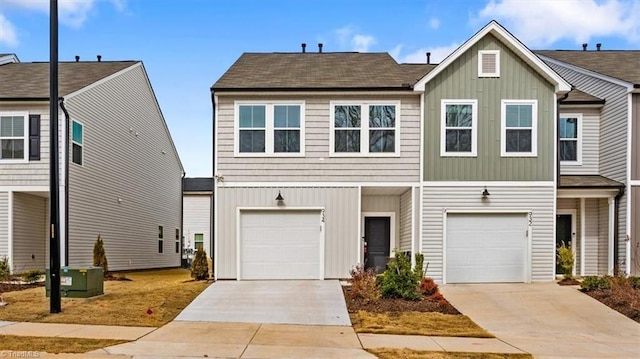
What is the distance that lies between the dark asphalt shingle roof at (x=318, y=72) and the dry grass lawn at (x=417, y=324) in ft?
22.5

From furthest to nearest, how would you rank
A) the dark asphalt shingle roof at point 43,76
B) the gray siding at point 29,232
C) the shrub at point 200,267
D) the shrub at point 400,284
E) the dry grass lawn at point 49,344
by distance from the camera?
the dark asphalt shingle roof at point 43,76 < the gray siding at point 29,232 < the shrub at point 200,267 < the shrub at point 400,284 < the dry grass lawn at point 49,344

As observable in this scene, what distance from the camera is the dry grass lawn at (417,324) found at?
9461 mm

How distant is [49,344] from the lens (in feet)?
25.5

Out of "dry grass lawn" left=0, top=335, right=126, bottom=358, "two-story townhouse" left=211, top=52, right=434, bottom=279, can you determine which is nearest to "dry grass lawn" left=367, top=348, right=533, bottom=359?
"dry grass lawn" left=0, top=335, right=126, bottom=358

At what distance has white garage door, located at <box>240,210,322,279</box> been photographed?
1518cm

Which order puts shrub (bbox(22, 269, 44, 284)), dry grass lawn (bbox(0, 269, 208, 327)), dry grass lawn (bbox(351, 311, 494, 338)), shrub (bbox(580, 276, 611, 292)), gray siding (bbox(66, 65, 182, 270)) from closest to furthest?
dry grass lawn (bbox(351, 311, 494, 338))
dry grass lawn (bbox(0, 269, 208, 327))
shrub (bbox(580, 276, 611, 292))
shrub (bbox(22, 269, 44, 284))
gray siding (bbox(66, 65, 182, 270))

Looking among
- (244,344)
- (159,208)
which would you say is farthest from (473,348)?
(159,208)

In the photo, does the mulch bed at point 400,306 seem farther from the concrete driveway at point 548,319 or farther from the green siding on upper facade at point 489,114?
the green siding on upper facade at point 489,114

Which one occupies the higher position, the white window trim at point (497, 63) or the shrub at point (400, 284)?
the white window trim at point (497, 63)

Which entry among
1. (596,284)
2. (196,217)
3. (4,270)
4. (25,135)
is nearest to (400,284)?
(596,284)

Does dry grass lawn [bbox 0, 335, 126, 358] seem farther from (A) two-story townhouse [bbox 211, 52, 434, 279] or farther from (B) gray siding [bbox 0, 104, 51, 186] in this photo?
(B) gray siding [bbox 0, 104, 51, 186]

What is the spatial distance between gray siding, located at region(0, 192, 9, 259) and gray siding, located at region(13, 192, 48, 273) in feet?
0.73

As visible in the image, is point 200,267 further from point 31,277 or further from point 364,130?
point 364,130

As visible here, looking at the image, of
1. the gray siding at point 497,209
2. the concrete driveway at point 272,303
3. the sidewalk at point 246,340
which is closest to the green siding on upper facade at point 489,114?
the gray siding at point 497,209
